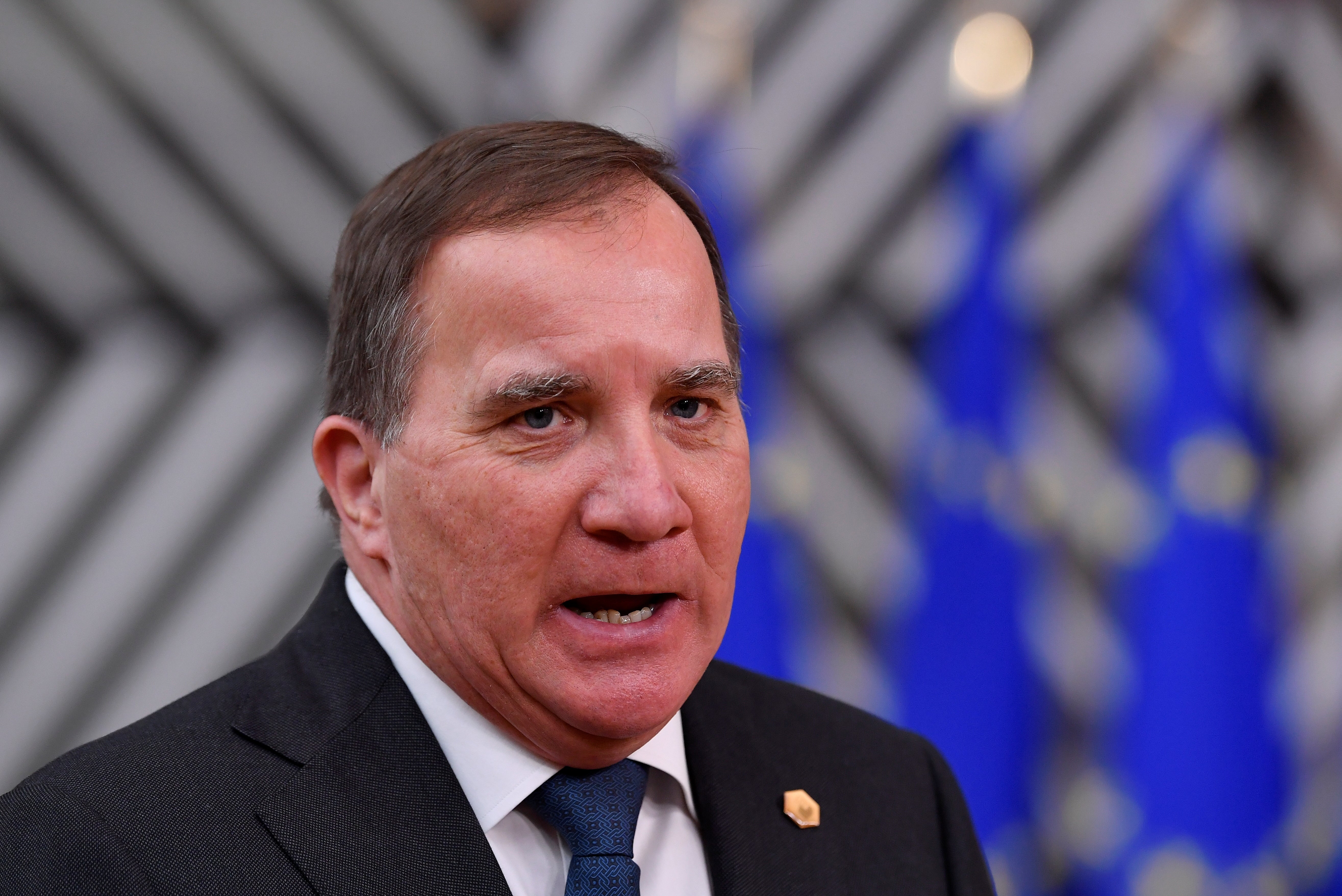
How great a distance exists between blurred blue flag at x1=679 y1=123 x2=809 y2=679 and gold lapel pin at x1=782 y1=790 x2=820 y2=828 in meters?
1.93

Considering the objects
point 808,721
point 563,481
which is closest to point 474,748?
point 563,481

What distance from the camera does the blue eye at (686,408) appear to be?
4.77 ft

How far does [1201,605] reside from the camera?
12.4 feet

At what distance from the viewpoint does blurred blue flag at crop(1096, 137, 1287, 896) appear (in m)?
3.69

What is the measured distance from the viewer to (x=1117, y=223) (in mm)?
4402

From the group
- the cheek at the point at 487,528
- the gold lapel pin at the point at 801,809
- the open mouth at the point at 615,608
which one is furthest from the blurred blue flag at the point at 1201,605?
the cheek at the point at 487,528

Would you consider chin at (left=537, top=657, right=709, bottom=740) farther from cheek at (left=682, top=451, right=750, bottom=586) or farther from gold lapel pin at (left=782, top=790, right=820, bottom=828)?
gold lapel pin at (left=782, top=790, right=820, bottom=828)

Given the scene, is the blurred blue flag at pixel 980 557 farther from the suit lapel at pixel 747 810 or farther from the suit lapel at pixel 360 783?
the suit lapel at pixel 360 783

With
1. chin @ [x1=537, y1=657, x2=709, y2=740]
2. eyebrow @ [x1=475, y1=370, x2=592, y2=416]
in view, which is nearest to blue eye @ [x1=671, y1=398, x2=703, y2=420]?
eyebrow @ [x1=475, y1=370, x2=592, y2=416]

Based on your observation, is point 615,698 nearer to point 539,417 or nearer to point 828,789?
point 539,417

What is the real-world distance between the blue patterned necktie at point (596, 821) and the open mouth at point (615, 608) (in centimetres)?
21

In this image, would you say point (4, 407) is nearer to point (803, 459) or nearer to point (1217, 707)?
point (803, 459)

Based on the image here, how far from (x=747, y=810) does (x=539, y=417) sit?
63 cm

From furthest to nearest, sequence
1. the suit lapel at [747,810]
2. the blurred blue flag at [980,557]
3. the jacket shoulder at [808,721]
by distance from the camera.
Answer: the blurred blue flag at [980,557]
the jacket shoulder at [808,721]
the suit lapel at [747,810]
